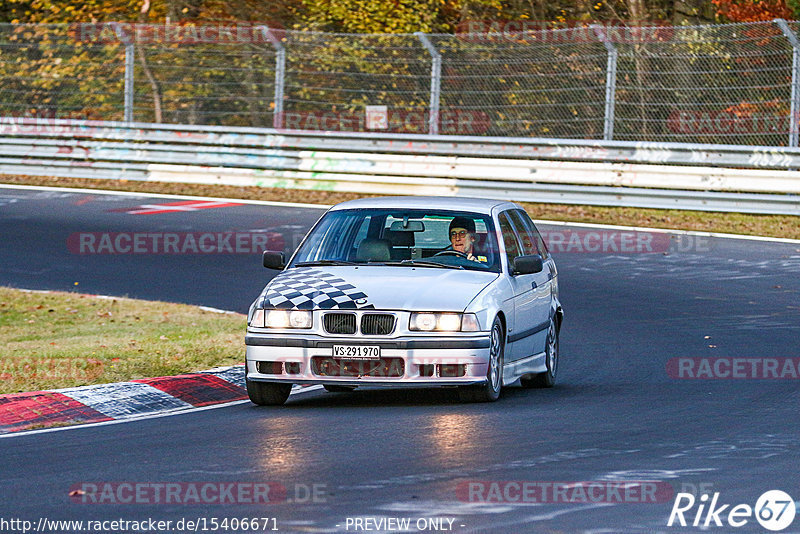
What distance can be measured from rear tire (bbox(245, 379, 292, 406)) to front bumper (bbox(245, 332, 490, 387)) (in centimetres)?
28

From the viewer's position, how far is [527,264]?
10.3 m

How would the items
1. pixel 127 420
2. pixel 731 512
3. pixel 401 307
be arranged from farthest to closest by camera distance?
pixel 401 307 < pixel 127 420 < pixel 731 512

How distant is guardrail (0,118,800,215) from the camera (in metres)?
22.1

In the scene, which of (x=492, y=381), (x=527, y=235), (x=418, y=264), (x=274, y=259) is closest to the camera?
(x=492, y=381)

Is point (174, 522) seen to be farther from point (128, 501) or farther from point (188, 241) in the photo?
point (188, 241)

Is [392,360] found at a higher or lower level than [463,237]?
lower

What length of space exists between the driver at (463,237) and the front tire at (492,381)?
0.87m

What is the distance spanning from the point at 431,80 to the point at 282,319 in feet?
52.0

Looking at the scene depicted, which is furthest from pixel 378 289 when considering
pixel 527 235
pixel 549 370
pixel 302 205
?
pixel 302 205

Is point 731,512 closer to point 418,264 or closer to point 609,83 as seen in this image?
point 418,264

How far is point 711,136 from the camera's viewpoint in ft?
74.2

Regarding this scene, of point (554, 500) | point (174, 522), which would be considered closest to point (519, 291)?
point (554, 500)

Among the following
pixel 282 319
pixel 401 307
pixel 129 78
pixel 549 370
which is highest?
pixel 129 78

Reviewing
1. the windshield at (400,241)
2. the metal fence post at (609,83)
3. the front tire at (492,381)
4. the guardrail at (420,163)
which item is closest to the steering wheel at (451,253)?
the windshield at (400,241)
